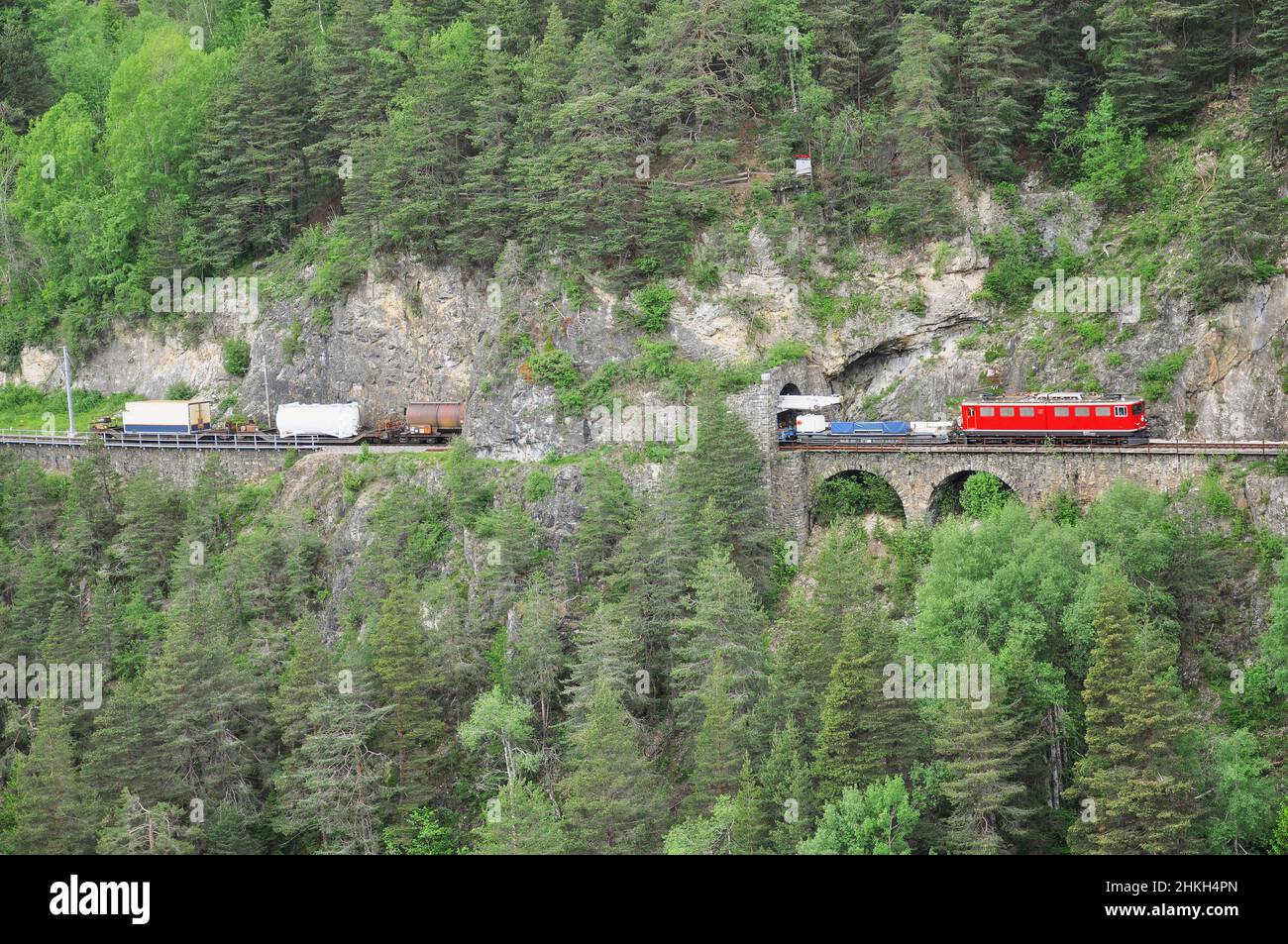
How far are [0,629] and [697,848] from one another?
37599 mm

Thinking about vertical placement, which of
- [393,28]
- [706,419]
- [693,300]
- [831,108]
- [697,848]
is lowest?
[697,848]

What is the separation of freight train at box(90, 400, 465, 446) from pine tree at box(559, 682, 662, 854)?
2419 centimetres

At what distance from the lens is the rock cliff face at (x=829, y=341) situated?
173ft

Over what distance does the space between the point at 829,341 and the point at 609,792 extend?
25.4 metres

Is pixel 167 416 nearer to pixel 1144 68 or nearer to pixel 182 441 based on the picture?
pixel 182 441

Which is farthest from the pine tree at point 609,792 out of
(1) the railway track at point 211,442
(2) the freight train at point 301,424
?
(2) the freight train at point 301,424

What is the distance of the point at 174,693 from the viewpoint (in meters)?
50.4

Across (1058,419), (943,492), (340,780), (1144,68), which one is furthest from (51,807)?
(1144,68)

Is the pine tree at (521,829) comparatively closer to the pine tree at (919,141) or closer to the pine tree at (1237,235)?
the pine tree at (919,141)

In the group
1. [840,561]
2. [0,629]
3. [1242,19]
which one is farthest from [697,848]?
[1242,19]

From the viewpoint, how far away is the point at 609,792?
4384 cm

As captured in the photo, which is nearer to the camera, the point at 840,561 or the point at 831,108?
the point at 840,561

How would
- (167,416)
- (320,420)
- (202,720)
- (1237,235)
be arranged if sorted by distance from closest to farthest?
(202,720), (1237,235), (320,420), (167,416)

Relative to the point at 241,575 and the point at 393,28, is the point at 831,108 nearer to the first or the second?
the point at 393,28
